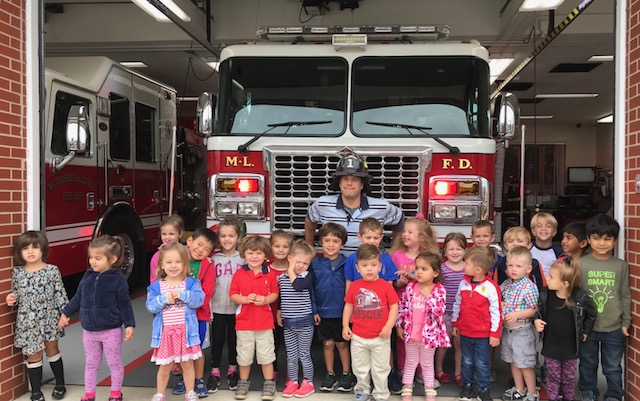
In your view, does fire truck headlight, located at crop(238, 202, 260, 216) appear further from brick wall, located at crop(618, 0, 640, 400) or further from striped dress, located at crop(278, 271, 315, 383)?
brick wall, located at crop(618, 0, 640, 400)

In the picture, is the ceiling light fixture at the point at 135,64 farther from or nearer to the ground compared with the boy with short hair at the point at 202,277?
farther from the ground

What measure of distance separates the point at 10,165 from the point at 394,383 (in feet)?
10.3

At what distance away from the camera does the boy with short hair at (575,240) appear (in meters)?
4.12

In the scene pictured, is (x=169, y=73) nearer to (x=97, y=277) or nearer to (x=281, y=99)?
(x=281, y=99)

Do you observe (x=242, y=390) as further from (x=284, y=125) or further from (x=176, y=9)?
(x=176, y=9)

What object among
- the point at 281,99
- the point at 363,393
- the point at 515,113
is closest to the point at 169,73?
the point at 281,99

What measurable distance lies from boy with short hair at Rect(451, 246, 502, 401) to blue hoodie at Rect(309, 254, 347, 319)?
80cm

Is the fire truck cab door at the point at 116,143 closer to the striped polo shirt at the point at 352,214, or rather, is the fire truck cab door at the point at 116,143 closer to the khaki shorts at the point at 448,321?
the striped polo shirt at the point at 352,214

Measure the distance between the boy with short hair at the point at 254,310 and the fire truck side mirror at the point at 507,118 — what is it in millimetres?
2479

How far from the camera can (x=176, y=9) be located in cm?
818

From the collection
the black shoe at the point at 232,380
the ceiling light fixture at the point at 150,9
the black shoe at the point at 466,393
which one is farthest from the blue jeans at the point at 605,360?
the ceiling light fixture at the point at 150,9

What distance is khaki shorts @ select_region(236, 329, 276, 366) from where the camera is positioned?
3.88 meters

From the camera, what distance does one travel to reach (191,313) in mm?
3717

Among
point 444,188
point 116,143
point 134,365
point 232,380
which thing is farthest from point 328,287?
point 116,143
